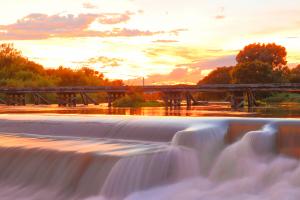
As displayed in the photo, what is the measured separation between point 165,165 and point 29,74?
80019 millimetres

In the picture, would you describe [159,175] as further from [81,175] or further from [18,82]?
[18,82]

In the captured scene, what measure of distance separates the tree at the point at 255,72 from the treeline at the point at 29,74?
34.6 meters

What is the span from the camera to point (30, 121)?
813 inches

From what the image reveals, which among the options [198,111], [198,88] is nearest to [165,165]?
[198,111]

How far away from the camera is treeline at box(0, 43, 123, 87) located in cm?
8538

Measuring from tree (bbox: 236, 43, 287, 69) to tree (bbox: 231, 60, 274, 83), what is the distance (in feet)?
48.0

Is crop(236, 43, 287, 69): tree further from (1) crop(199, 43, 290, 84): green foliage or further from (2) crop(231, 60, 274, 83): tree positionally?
(2) crop(231, 60, 274, 83): tree

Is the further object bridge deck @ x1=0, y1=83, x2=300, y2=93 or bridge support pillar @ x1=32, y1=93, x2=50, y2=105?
bridge support pillar @ x1=32, y1=93, x2=50, y2=105

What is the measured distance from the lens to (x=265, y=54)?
3211 inches

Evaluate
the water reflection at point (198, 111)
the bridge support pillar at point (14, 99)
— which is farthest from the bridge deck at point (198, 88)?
the water reflection at point (198, 111)

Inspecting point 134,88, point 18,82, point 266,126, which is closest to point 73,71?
point 18,82

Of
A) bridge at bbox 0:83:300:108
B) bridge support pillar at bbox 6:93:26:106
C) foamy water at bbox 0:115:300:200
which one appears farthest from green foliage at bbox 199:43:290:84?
foamy water at bbox 0:115:300:200

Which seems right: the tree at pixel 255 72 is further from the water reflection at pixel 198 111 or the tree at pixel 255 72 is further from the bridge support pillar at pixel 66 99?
the water reflection at pixel 198 111

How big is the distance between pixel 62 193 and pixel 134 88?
1875 inches
